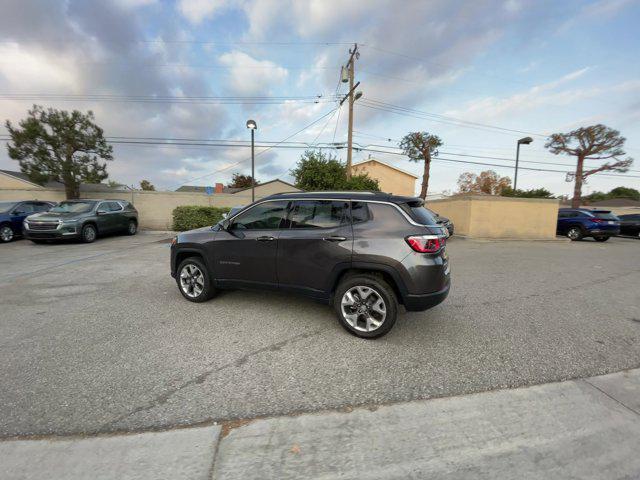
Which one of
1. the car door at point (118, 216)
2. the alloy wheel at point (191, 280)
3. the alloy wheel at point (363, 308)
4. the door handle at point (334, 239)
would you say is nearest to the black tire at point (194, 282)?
the alloy wheel at point (191, 280)

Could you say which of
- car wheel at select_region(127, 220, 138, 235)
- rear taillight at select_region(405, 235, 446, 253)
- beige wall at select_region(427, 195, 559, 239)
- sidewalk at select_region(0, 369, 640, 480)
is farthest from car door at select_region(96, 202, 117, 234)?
beige wall at select_region(427, 195, 559, 239)

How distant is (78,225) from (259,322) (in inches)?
396

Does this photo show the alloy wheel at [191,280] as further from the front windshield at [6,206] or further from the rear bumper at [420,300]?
the front windshield at [6,206]

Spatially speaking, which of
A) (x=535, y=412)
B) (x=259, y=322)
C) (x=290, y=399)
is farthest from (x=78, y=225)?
(x=535, y=412)

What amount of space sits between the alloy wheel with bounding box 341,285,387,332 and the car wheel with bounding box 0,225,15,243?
13.9 m

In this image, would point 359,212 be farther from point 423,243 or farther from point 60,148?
point 60,148

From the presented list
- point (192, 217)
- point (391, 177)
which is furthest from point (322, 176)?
point (391, 177)

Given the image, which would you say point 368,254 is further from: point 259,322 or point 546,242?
point 546,242

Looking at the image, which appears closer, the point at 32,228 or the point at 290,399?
the point at 290,399

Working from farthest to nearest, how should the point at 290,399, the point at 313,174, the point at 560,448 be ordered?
the point at 313,174 < the point at 290,399 < the point at 560,448

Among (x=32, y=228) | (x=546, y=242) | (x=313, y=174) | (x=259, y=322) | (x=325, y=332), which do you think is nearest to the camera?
(x=325, y=332)

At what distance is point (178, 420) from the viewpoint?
7.52ft

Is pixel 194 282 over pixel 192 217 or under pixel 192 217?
under

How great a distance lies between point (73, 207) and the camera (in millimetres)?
11352
